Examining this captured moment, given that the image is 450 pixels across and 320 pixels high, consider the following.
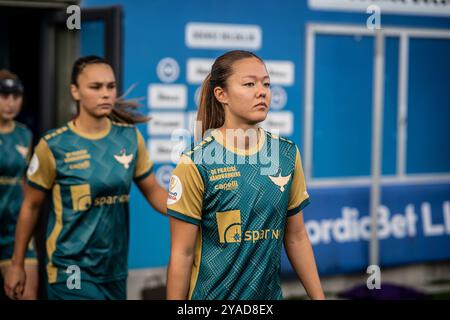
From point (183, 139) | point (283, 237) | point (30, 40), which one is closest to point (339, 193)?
point (183, 139)

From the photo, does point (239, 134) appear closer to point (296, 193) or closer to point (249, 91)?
point (249, 91)

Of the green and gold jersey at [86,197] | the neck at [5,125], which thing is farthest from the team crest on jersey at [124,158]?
the neck at [5,125]

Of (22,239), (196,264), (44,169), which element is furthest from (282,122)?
(196,264)

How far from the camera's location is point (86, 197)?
4.82 metres

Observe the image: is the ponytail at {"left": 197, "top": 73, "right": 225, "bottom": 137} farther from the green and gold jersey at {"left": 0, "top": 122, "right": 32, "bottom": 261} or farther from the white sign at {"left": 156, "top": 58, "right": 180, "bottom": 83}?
the white sign at {"left": 156, "top": 58, "right": 180, "bottom": 83}

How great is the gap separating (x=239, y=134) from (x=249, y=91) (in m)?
0.20

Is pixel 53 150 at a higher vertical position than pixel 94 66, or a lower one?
lower

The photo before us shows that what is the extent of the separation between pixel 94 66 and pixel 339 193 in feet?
11.7

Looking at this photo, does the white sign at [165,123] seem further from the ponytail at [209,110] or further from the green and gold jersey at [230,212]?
the green and gold jersey at [230,212]

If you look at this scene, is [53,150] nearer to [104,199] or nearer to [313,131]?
[104,199]

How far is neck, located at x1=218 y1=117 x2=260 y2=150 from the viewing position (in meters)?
3.76

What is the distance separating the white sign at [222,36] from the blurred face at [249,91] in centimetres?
359

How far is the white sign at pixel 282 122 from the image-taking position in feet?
25.3
